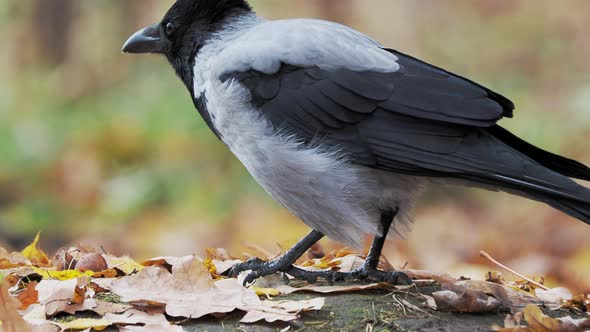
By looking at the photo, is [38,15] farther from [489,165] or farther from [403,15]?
[489,165]

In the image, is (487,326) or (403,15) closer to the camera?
(487,326)

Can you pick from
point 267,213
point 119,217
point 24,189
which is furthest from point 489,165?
point 24,189

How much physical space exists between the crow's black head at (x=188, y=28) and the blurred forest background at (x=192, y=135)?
2049 mm

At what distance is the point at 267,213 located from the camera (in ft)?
28.3

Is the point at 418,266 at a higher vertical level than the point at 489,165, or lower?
lower

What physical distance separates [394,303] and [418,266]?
283cm

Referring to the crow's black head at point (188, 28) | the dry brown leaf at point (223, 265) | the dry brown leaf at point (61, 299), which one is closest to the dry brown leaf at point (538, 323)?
the dry brown leaf at point (223, 265)

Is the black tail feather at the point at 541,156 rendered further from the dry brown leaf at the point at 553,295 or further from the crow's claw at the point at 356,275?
the crow's claw at the point at 356,275

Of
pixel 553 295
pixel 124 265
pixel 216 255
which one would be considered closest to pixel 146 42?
pixel 216 255

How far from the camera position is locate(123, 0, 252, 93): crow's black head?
4.55 meters

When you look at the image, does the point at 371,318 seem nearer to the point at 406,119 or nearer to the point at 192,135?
the point at 406,119

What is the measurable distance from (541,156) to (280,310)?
1374 mm

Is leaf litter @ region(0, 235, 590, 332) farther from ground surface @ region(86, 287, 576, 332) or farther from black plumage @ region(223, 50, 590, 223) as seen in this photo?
black plumage @ region(223, 50, 590, 223)

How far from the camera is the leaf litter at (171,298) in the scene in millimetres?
3320
